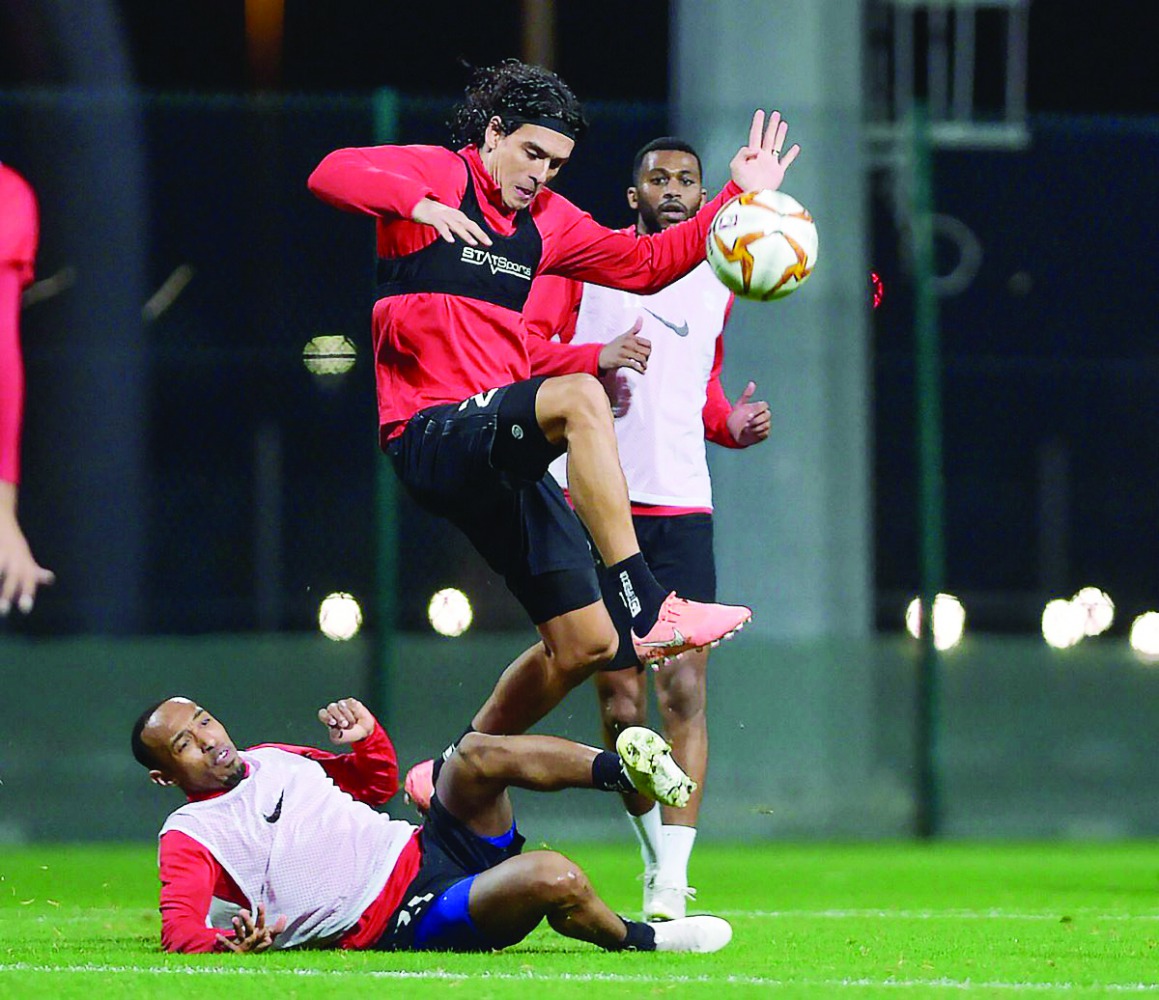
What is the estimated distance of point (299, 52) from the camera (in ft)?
116

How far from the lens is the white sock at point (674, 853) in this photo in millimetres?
7117

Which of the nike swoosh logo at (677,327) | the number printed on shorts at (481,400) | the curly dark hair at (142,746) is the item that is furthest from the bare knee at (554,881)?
the nike swoosh logo at (677,327)

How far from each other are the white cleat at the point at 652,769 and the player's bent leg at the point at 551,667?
0.76m

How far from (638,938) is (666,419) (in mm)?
2315

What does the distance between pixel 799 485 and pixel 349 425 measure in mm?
2129

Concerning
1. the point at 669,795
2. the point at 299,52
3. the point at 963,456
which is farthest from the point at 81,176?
the point at 299,52

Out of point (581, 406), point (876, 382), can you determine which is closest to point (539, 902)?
point (581, 406)

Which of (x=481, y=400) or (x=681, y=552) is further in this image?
(x=681, y=552)

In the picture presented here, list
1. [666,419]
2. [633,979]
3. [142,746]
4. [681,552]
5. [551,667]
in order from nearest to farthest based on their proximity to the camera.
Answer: [633,979] → [142,746] → [551,667] → [681,552] → [666,419]

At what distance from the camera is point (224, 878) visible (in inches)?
236

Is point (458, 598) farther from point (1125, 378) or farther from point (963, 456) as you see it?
point (1125, 378)

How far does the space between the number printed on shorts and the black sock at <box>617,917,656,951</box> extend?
56.3 inches

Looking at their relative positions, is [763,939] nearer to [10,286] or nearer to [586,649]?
[586,649]

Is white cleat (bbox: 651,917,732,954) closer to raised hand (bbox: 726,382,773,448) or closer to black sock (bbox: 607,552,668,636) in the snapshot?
black sock (bbox: 607,552,668,636)
